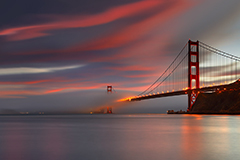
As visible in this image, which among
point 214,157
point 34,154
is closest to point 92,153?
point 34,154

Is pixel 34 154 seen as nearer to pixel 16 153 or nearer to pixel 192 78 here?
pixel 16 153

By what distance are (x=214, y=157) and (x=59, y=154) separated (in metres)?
6.19

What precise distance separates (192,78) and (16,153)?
85.7 meters

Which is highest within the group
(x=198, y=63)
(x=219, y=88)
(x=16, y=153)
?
(x=198, y=63)

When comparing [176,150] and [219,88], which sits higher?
[219,88]

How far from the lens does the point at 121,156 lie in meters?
11.8

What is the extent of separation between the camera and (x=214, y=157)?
1129 cm

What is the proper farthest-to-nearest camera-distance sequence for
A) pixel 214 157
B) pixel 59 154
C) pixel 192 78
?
pixel 192 78 < pixel 59 154 < pixel 214 157

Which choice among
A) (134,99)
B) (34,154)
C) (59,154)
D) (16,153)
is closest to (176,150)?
(59,154)

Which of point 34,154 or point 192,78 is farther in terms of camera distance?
point 192,78

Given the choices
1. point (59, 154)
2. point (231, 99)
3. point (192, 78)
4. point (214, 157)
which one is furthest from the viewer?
point (231, 99)

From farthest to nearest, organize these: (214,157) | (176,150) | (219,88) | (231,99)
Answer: (231,99), (219,88), (176,150), (214,157)

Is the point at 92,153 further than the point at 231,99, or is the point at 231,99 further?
the point at 231,99

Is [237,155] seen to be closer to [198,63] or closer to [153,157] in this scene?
[153,157]
